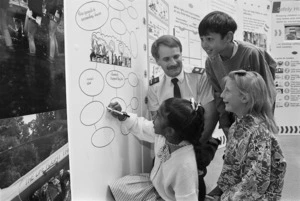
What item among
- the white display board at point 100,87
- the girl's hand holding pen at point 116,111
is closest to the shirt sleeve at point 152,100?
the white display board at point 100,87

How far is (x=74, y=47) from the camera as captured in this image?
120 cm

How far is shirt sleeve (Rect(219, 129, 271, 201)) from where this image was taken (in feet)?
4.05

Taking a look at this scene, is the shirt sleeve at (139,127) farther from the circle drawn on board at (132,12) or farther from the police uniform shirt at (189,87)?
the circle drawn on board at (132,12)

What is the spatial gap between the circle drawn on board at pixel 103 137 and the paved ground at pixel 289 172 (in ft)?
3.69

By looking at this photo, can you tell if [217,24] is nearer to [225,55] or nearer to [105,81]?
[225,55]

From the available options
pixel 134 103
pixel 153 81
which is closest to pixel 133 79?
pixel 134 103

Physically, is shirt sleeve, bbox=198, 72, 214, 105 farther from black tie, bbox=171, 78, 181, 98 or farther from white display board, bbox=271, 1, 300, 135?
white display board, bbox=271, 1, 300, 135

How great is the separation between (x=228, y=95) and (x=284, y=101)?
312cm

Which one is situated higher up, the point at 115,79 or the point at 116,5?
the point at 116,5

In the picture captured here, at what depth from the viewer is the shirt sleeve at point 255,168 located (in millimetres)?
1233

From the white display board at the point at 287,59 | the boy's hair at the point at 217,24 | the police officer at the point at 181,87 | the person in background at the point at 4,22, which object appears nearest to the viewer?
the person in background at the point at 4,22

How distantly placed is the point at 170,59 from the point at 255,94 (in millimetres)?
586

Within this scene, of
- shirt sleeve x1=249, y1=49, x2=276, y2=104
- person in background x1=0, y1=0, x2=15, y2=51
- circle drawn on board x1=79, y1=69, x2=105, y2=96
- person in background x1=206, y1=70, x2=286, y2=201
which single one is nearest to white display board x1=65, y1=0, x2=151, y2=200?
circle drawn on board x1=79, y1=69, x2=105, y2=96

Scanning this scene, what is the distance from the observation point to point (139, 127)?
1.63 metres
